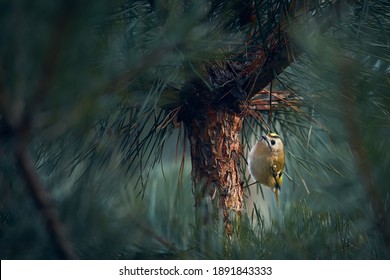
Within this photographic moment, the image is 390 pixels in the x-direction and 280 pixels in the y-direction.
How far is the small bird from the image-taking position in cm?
130

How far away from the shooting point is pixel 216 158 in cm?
111

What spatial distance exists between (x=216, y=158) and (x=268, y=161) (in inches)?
9.0

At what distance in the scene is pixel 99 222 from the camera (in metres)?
0.67

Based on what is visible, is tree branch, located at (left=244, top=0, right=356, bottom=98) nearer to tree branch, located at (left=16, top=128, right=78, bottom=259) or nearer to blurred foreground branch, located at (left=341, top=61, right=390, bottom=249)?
blurred foreground branch, located at (left=341, top=61, right=390, bottom=249)

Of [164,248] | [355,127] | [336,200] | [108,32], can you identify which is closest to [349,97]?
[355,127]

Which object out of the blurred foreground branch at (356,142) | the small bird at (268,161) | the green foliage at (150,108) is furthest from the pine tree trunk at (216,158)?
the blurred foreground branch at (356,142)

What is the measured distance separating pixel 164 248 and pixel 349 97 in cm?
42

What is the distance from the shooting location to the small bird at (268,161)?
130cm

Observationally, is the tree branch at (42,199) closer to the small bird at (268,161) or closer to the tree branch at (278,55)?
the tree branch at (278,55)

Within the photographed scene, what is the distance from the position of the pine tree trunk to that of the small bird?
173 mm

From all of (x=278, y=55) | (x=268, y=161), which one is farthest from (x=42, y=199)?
(x=268, y=161)

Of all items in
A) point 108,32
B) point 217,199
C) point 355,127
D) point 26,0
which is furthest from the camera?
point 217,199

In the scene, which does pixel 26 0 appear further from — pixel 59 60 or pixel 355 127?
pixel 355 127

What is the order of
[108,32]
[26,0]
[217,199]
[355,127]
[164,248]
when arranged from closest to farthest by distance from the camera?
[26,0] < [355,127] < [108,32] < [164,248] < [217,199]
